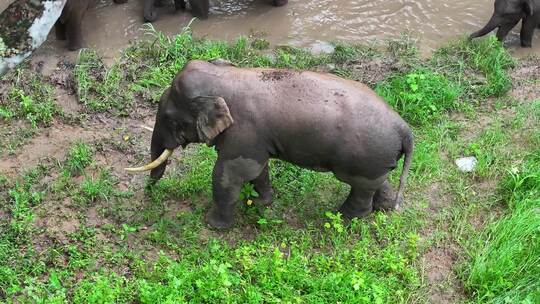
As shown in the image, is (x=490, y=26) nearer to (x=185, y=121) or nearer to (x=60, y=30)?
(x=185, y=121)

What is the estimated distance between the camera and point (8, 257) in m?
4.74

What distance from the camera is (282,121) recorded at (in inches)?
179

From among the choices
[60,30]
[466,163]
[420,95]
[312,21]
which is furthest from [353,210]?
[60,30]

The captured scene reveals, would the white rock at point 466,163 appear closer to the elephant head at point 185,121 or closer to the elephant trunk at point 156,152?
the elephant head at point 185,121

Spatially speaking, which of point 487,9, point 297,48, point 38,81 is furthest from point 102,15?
point 487,9

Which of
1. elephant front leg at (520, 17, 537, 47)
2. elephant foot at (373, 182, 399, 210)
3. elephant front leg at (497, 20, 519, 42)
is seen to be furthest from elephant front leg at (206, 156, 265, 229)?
elephant front leg at (520, 17, 537, 47)

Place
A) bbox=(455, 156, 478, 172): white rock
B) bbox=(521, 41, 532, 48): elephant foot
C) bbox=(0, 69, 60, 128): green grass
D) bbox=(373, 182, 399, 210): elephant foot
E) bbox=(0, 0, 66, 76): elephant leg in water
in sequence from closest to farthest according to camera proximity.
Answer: bbox=(0, 0, 66, 76): elephant leg in water → bbox=(373, 182, 399, 210): elephant foot → bbox=(455, 156, 478, 172): white rock → bbox=(0, 69, 60, 128): green grass → bbox=(521, 41, 532, 48): elephant foot

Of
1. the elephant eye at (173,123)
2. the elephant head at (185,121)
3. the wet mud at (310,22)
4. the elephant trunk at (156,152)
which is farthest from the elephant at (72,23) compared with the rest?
the elephant eye at (173,123)

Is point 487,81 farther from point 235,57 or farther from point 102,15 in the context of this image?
point 102,15

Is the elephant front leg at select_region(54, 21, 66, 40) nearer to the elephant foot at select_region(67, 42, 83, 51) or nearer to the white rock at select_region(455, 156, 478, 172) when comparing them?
the elephant foot at select_region(67, 42, 83, 51)

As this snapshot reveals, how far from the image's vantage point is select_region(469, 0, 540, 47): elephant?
23.6ft

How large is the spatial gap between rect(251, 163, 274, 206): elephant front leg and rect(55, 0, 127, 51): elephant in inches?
114

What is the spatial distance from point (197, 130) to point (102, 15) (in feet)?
11.8

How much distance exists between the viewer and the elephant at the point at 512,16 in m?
7.21
